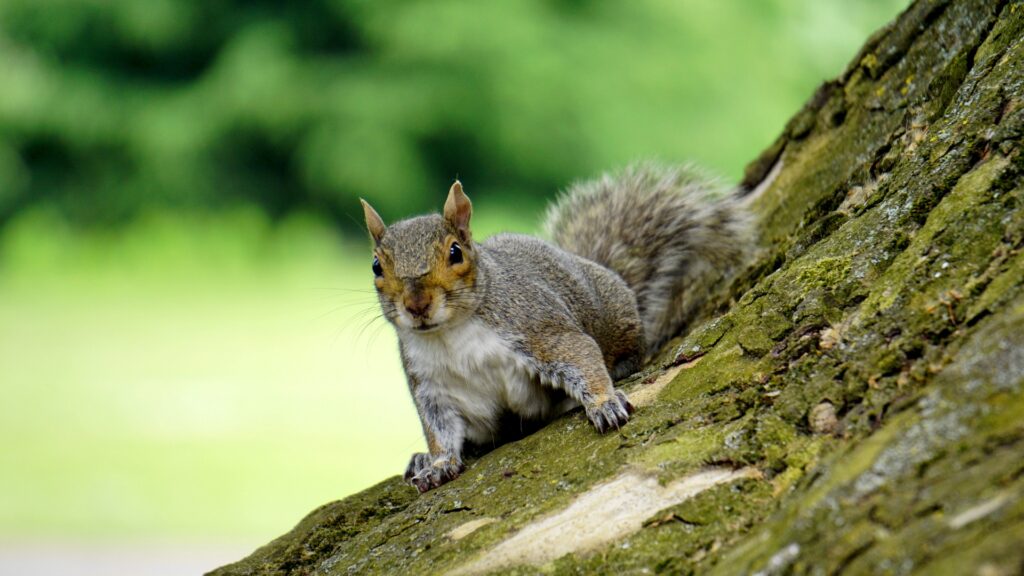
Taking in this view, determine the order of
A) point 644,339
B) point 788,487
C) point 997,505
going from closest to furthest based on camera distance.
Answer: point 997,505 → point 788,487 → point 644,339

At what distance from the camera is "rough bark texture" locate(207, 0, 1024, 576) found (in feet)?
3.67

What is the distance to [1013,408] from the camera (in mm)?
1125

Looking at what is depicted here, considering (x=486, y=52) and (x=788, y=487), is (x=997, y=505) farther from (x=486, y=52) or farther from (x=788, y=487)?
(x=486, y=52)

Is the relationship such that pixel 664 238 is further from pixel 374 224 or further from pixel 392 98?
pixel 392 98

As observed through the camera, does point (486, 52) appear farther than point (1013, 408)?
Yes

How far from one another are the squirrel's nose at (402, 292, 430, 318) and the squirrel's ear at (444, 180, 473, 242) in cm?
23

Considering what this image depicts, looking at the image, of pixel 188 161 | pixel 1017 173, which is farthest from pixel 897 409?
pixel 188 161

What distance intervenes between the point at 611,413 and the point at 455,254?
0.53 meters

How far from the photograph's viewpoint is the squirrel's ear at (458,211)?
2.27m

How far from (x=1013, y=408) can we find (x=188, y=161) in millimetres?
7261

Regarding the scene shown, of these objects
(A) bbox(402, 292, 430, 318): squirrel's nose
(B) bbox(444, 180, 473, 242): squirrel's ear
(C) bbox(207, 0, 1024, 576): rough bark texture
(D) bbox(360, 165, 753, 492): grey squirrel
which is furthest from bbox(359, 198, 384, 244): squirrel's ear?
(C) bbox(207, 0, 1024, 576): rough bark texture

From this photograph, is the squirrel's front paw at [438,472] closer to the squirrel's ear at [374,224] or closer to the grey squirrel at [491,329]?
the grey squirrel at [491,329]

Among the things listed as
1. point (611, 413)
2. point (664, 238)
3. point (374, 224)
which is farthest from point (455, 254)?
point (664, 238)

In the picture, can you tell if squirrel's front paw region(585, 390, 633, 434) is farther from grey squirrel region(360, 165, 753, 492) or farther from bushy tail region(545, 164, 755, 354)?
bushy tail region(545, 164, 755, 354)
